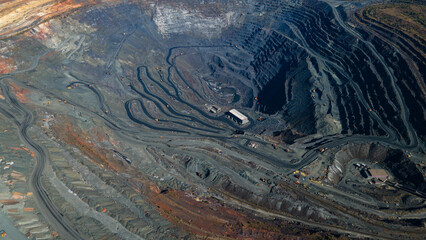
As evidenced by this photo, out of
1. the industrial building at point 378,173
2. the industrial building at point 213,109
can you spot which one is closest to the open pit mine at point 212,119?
the industrial building at point 378,173

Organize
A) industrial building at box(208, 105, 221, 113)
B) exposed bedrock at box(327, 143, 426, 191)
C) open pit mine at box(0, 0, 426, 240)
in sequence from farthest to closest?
industrial building at box(208, 105, 221, 113) → exposed bedrock at box(327, 143, 426, 191) → open pit mine at box(0, 0, 426, 240)

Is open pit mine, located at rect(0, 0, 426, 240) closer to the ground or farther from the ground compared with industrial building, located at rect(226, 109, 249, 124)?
farther from the ground

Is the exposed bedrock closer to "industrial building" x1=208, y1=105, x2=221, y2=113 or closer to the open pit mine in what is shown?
the open pit mine

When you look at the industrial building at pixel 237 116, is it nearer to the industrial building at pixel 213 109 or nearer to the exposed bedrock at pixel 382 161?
the industrial building at pixel 213 109

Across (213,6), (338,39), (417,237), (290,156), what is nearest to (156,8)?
(213,6)

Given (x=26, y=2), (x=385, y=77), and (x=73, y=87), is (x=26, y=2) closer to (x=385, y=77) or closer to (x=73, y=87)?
(x=73, y=87)

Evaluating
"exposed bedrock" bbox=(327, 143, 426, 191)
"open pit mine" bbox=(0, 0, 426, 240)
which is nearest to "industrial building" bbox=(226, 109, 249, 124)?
"open pit mine" bbox=(0, 0, 426, 240)
